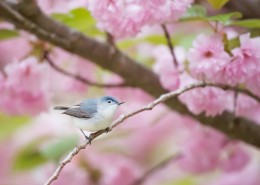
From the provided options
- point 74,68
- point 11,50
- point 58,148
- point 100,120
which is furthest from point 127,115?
point 11,50

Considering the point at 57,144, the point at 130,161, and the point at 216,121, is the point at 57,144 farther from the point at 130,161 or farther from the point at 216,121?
the point at 216,121

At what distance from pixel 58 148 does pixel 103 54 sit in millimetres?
424

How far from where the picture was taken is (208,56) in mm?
832

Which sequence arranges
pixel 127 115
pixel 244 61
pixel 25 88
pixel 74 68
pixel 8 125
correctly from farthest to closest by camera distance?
pixel 8 125 < pixel 74 68 < pixel 25 88 < pixel 244 61 < pixel 127 115

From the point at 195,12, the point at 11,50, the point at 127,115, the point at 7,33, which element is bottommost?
the point at 127,115

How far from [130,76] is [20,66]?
191 millimetres

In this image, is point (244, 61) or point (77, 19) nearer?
point (244, 61)

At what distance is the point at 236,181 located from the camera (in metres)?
1.61

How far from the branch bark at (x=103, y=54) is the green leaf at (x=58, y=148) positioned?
1.18 feet

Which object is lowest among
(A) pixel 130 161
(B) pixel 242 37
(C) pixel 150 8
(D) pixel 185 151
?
(B) pixel 242 37

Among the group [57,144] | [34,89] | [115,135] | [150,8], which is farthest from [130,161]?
[150,8]

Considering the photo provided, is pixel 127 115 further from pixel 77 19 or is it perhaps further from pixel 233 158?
pixel 233 158

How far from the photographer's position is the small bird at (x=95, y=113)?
71 cm

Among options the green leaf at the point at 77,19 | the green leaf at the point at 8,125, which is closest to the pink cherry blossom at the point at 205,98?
the green leaf at the point at 77,19
